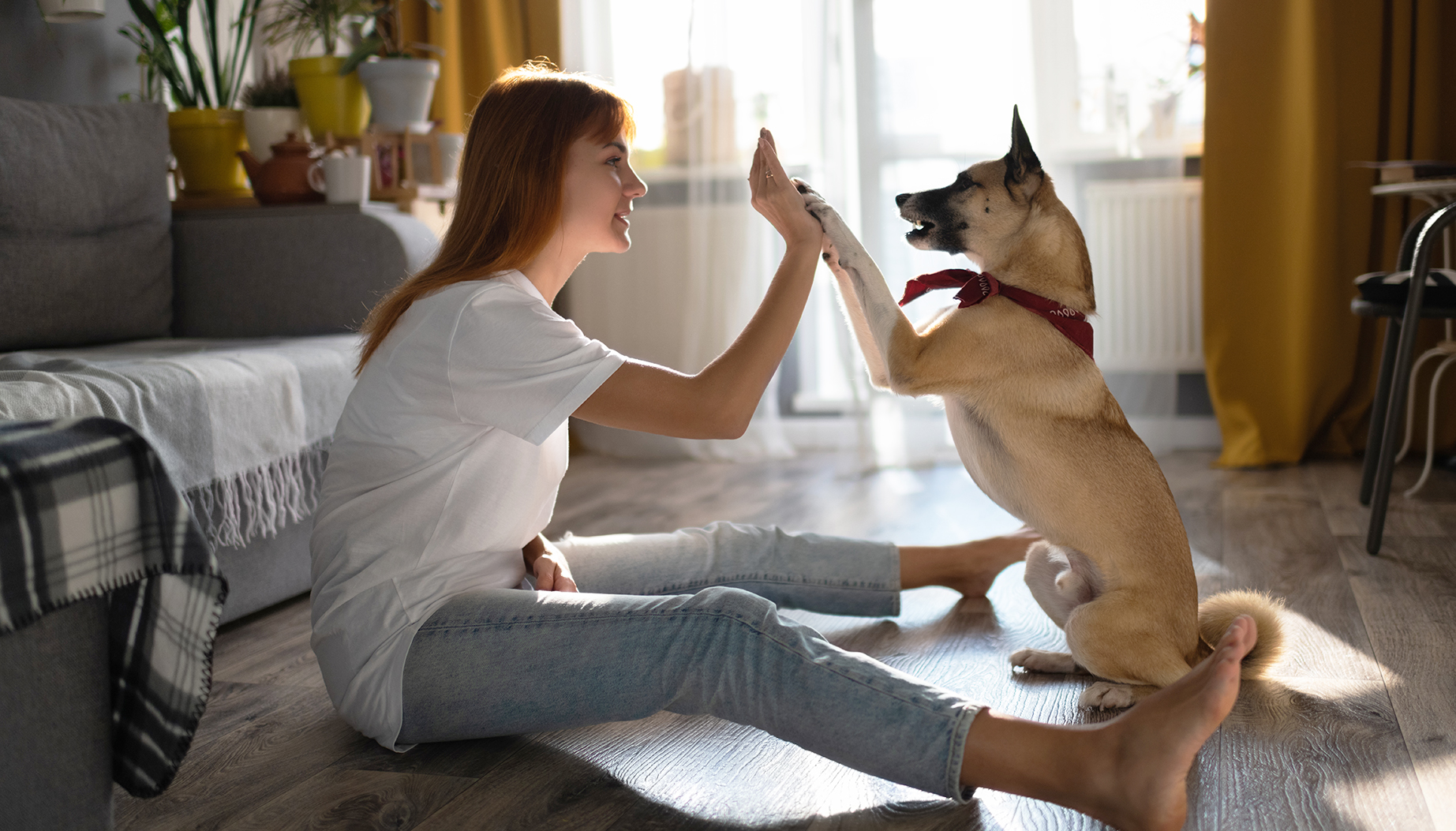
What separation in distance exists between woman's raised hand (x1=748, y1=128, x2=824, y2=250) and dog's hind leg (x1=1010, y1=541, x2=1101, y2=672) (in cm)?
59

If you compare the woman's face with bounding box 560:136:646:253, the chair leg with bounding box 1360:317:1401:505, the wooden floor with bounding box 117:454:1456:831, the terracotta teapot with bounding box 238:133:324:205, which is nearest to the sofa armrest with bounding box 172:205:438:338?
the terracotta teapot with bounding box 238:133:324:205

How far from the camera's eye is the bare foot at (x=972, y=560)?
6.09 feet

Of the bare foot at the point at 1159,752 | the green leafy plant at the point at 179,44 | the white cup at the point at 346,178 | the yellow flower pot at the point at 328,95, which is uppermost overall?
the green leafy plant at the point at 179,44

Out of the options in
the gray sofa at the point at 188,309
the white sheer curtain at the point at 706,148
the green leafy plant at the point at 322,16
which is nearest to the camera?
the gray sofa at the point at 188,309

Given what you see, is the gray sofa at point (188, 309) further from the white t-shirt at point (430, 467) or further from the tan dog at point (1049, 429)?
the tan dog at point (1049, 429)

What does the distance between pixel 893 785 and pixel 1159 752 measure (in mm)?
338

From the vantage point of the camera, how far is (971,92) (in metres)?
3.41

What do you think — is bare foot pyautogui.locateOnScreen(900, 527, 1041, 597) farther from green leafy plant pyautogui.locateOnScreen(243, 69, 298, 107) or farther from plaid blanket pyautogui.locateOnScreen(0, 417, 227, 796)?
green leafy plant pyautogui.locateOnScreen(243, 69, 298, 107)

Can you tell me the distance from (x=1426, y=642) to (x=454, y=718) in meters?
1.48

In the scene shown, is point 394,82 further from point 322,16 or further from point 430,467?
point 430,467

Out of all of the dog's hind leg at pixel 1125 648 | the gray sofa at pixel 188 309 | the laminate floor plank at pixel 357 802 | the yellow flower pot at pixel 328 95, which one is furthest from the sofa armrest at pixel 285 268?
the dog's hind leg at pixel 1125 648

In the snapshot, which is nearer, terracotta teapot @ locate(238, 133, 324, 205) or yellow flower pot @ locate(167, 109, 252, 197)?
terracotta teapot @ locate(238, 133, 324, 205)

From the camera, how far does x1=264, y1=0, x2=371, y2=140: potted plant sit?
284 cm

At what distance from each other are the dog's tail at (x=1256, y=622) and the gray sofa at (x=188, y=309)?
1553 millimetres
